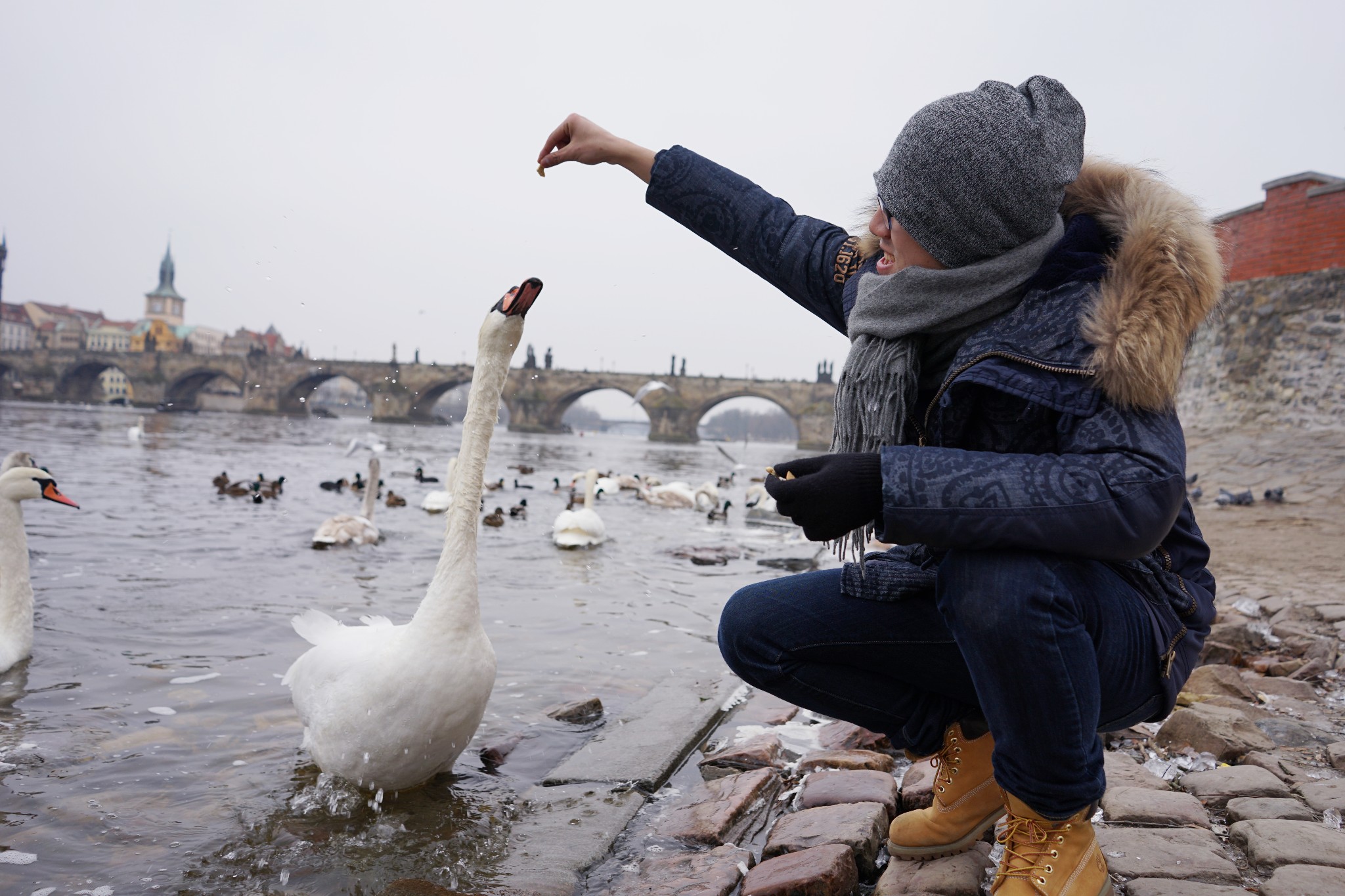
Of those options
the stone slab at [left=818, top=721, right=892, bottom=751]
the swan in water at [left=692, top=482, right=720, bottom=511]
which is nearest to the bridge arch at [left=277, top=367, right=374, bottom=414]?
the swan in water at [left=692, top=482, right=720, bottom=511]

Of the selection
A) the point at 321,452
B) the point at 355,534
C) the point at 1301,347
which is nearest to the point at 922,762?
the point at 355,534

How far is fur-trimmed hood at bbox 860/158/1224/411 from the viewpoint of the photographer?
1.33 metres

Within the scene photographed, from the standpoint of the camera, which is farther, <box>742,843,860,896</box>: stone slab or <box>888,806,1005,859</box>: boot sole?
<box>888,806,1005,859</box>: boot sole

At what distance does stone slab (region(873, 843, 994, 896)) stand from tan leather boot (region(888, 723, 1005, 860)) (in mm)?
27

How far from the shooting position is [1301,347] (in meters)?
10.3

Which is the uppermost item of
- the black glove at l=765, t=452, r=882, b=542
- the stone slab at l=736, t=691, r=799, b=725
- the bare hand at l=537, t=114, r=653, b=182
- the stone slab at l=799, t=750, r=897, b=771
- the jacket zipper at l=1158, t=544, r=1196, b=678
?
the bare hand at l=537, t=114, r=653, b=182

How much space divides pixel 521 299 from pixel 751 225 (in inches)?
34.2

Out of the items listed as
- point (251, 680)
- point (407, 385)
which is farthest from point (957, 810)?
point (407, 385)

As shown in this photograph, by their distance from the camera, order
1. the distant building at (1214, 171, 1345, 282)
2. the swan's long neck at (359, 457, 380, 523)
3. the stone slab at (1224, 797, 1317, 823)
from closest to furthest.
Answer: the stone slab at (1224, 797, 1317, 823) < the swan's long neck at (359, 457, 380, 523) < the distant building at (1214, 171, 1345, 282)

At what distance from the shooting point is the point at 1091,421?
1.37 meters

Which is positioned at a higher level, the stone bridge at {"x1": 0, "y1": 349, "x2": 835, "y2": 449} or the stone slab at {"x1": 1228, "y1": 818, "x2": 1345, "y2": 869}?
the stone bridge at {"x1": 0, "y1": 349, "x2": 835, "y2": 449}

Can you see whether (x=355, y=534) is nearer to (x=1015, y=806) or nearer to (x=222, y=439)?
(x=1015, y=806)

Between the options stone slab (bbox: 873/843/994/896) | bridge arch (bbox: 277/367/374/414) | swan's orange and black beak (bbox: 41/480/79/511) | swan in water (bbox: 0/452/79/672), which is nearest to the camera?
stone slab (bbox: 873/843/994/896)

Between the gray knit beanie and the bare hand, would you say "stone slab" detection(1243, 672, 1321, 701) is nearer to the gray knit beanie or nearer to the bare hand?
the gray knit beanie
